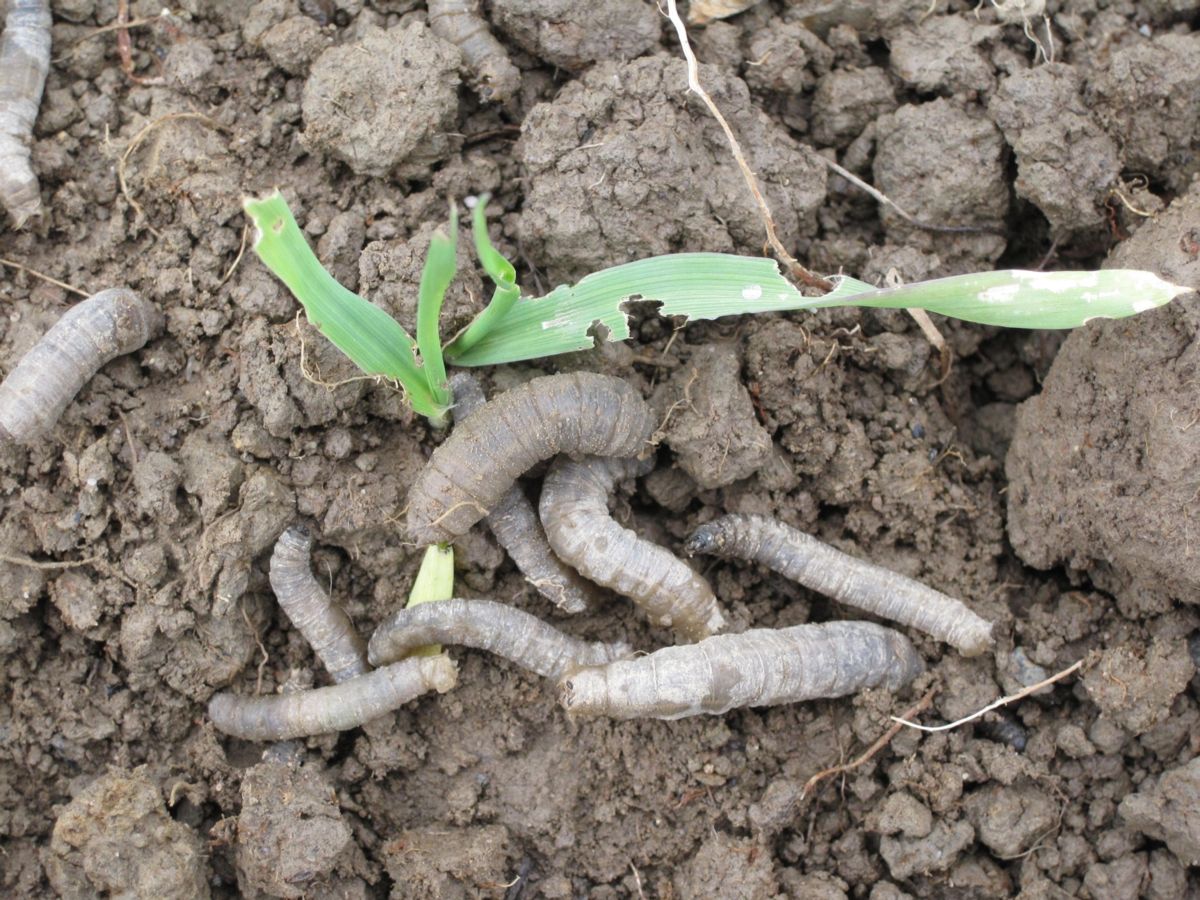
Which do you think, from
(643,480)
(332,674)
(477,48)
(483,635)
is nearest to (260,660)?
(332,674)

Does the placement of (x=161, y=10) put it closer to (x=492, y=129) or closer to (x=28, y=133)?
(x=28, y=133)

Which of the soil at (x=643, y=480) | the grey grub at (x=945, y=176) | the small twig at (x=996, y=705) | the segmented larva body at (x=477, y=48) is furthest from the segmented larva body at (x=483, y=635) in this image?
the grey grub at (x=945, y=176)

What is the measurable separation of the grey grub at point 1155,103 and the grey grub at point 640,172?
1.42 metres

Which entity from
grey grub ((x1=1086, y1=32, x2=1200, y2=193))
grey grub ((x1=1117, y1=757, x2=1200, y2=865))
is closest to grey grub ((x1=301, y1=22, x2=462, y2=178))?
grey grub ((x1=1086, y1=32, x2=1200, y2=193))

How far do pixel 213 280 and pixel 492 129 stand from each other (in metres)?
1.42

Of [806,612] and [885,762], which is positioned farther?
[806,612]

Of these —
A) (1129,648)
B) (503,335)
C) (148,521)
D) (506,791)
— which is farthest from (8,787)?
(1129,648)

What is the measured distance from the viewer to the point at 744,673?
4.20 metres

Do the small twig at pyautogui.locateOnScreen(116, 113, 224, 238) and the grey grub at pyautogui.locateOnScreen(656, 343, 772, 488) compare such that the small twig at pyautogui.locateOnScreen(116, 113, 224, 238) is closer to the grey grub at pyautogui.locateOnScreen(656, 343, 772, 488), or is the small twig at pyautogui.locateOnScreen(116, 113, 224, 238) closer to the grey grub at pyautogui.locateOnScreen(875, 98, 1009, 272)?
the grey grub at pyautogui.locateOnScreen(656, 343, 772, 488)

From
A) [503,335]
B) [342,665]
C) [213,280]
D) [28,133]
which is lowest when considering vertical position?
[342,665]

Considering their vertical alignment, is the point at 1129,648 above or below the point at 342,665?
below

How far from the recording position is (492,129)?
4.61m

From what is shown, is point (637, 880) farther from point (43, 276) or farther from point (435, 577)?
point (43, 276)

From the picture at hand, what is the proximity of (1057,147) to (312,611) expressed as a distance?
12.5 ft
